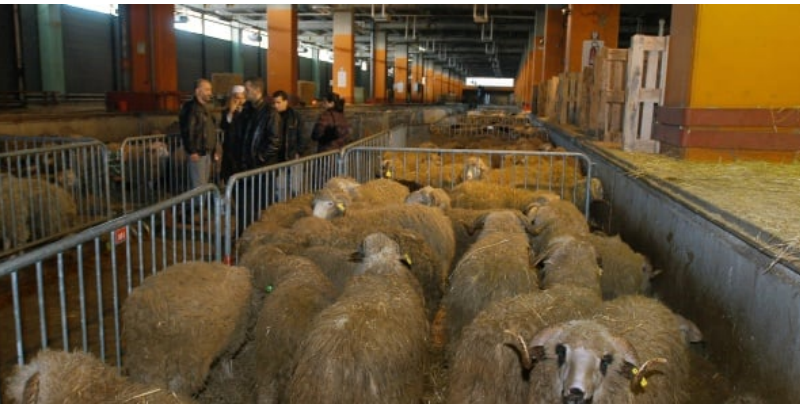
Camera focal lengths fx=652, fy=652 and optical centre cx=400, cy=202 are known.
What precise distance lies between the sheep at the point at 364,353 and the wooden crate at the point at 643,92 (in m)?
5.73

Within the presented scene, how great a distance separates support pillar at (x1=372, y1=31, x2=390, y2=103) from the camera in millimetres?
39412

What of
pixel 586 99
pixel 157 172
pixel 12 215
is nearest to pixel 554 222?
pixel 12 215

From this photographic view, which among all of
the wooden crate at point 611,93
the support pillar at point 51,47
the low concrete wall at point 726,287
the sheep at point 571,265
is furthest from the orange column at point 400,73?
the sheep at point 571,265

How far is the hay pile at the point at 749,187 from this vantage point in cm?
368

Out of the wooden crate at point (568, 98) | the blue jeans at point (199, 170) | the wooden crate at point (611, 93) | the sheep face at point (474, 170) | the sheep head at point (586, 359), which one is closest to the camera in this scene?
the sheep head at point (586, 359)

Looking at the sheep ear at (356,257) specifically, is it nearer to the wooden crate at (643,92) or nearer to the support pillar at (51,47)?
the wooden crate at (643,92)

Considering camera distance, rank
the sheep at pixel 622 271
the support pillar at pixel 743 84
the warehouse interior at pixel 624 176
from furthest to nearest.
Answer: the support pillar at pixel 743 84
the sheep at pixel 622 271
the warehouse interior at pixel 624 176

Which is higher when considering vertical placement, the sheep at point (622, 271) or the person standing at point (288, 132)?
the person standing at point (288, 132)

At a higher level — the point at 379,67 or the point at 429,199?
the point at 379,67

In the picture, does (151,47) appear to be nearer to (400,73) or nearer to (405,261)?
(405,261)

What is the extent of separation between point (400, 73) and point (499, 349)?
44.8 metres

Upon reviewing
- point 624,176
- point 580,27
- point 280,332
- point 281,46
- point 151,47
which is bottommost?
point 280,332

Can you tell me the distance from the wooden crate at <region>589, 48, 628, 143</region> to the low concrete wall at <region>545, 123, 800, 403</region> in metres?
3.86

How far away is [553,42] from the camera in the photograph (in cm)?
2580
